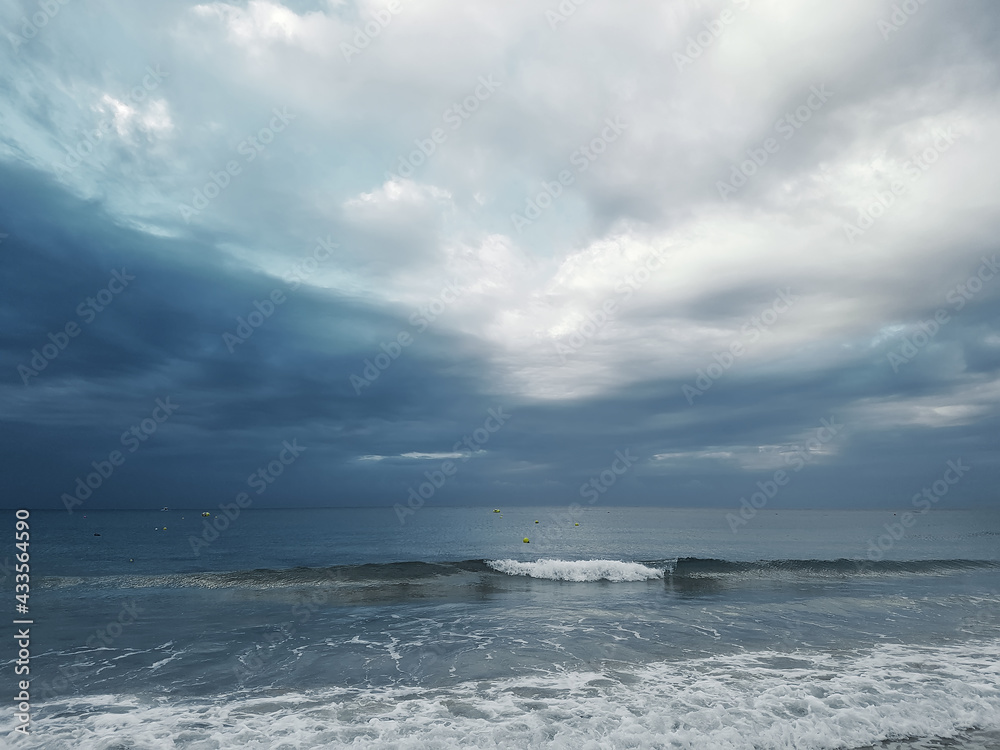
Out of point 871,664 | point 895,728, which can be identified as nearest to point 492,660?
point 895,728

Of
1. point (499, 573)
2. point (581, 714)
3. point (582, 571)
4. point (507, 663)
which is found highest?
point (581, 714)

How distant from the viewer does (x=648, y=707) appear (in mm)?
13508

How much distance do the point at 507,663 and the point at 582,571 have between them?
23.4m

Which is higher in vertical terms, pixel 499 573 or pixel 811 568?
pixel 499 573

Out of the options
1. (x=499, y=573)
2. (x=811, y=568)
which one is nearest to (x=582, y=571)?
(x=499, y=573)

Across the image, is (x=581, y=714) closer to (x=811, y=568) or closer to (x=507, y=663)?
(x=507, y=663)

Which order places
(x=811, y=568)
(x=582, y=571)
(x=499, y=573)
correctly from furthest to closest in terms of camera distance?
Answer: (x=811, y=568), (x=582, y=571), (x=499, y=573)

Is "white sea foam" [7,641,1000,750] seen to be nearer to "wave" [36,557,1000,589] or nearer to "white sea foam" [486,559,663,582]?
"wave" [36,557,1000,589]

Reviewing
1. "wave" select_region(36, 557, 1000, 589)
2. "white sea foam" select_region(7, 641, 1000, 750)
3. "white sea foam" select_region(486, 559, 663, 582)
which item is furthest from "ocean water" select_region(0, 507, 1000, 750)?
"white sea foam" select_region(486, 559, 663, 582)

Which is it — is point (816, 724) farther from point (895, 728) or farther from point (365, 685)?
point (365, 685)

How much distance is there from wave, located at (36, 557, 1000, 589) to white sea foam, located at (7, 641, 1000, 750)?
67.2ft

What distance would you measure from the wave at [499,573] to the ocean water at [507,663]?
56cm

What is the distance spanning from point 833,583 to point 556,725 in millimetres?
32753

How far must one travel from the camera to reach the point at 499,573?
39094 millimetres
